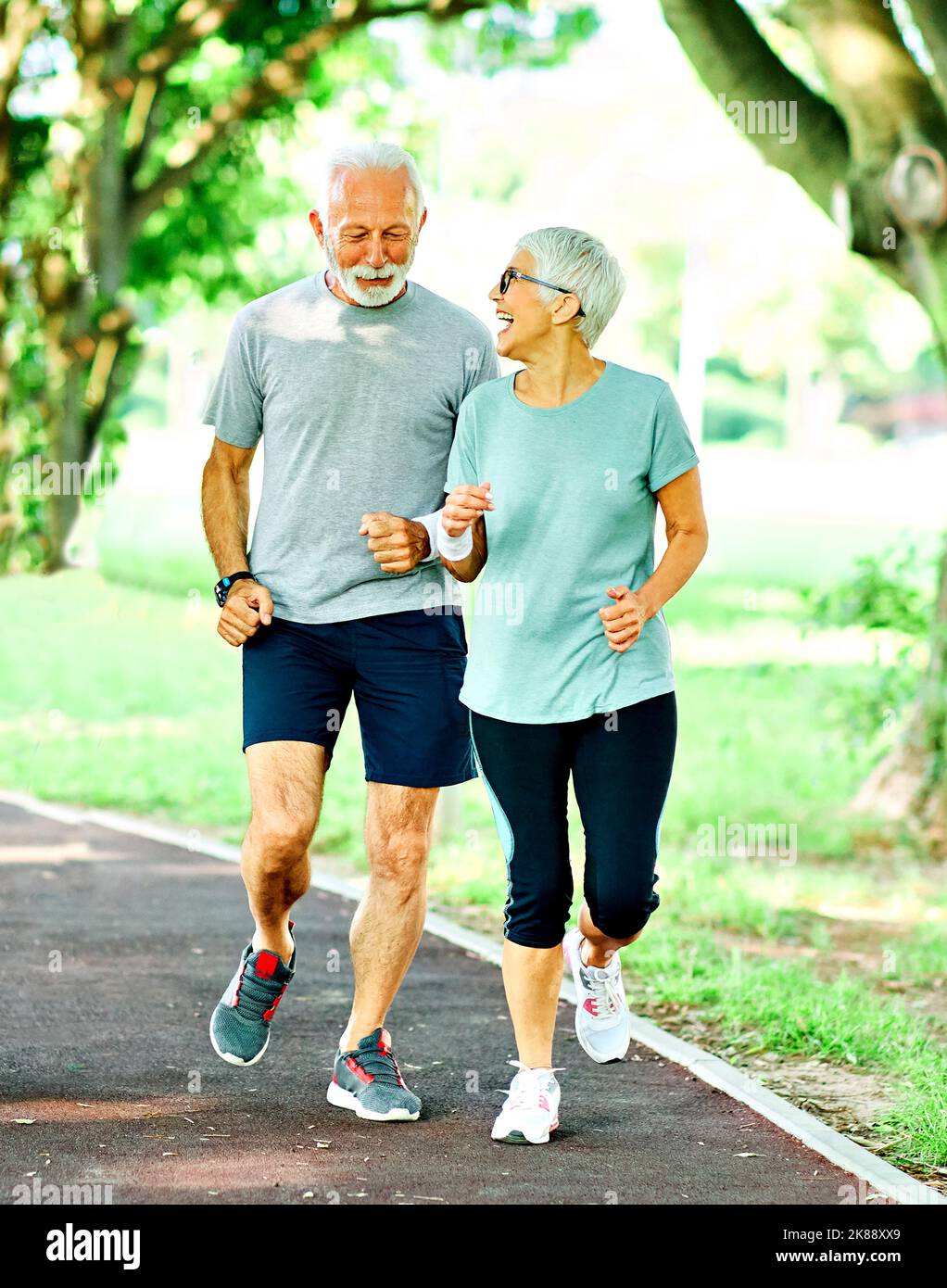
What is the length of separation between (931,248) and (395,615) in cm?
471

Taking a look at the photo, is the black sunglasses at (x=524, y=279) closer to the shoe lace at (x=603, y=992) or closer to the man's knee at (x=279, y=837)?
the man's knee at (x=279, y=837)

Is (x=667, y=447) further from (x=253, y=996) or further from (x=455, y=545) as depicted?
(x=253, y=996)

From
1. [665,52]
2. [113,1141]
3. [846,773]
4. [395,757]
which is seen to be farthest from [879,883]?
[665,52]

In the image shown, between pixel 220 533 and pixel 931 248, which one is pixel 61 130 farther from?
pixel 220 533

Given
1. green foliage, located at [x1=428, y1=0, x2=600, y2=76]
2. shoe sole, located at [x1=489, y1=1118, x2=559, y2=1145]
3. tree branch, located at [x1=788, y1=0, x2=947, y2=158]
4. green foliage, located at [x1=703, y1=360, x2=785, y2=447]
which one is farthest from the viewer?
green foliage, located at [x1=703, y1=360, x2=785, y2=447]

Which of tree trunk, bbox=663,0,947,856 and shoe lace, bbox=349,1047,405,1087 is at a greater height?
tree trunk, bbox=663,0,947,856

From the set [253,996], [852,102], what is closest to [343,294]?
[253,996]

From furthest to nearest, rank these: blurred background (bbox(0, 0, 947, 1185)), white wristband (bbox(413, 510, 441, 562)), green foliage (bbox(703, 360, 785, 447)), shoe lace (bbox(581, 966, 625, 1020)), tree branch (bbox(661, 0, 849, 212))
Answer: green foliage (bbox(703, 360, 785, 447)) → tree branch (bbox(661, 0, 849, 212)) → blurred background (bbox(0, 0, 947, 1185)) → shoe lace (bbox(581, 966, 625, 1020)) → white wristband (bbox(413, 510, 441, 562))

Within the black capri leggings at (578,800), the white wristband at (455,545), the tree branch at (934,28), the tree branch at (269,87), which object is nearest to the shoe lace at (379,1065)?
the black capri leggings at (578,800)

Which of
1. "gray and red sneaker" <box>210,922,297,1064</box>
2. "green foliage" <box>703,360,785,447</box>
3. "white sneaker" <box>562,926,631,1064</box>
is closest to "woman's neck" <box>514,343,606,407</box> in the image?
"white sneaker" <box>562,926,631,1064</box>

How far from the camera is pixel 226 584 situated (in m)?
5.16

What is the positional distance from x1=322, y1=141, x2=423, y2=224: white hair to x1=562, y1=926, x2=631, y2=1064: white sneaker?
2054 mm

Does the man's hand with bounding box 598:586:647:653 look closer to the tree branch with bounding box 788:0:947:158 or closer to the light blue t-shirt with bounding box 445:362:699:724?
the light blue t-shirt with bounding box 445:362:699:724

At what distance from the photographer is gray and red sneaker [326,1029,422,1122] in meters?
5.02
